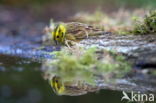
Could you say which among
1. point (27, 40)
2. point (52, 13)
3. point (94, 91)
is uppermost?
point (52, 13)

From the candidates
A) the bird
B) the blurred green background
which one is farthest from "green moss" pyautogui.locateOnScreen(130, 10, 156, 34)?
the blurred green background

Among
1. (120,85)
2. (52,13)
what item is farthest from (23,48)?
(52,13)

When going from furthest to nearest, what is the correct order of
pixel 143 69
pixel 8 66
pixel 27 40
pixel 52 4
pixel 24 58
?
pixel 52 4, pixel 27 40, pixel 24 58, pixel 8 66, pixel 143 69

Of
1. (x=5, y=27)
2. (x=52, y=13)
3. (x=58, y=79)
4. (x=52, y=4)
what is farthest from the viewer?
(x=52, y=4)

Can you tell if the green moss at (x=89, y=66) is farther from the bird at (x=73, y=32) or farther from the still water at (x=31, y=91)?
the bird at (x=73, y=32)

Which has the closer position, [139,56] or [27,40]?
[139,56]

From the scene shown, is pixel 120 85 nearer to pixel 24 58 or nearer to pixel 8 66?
pixel 8 66

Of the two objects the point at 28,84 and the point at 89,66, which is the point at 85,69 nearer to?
the point at 89,66

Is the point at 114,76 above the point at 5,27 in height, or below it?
below
